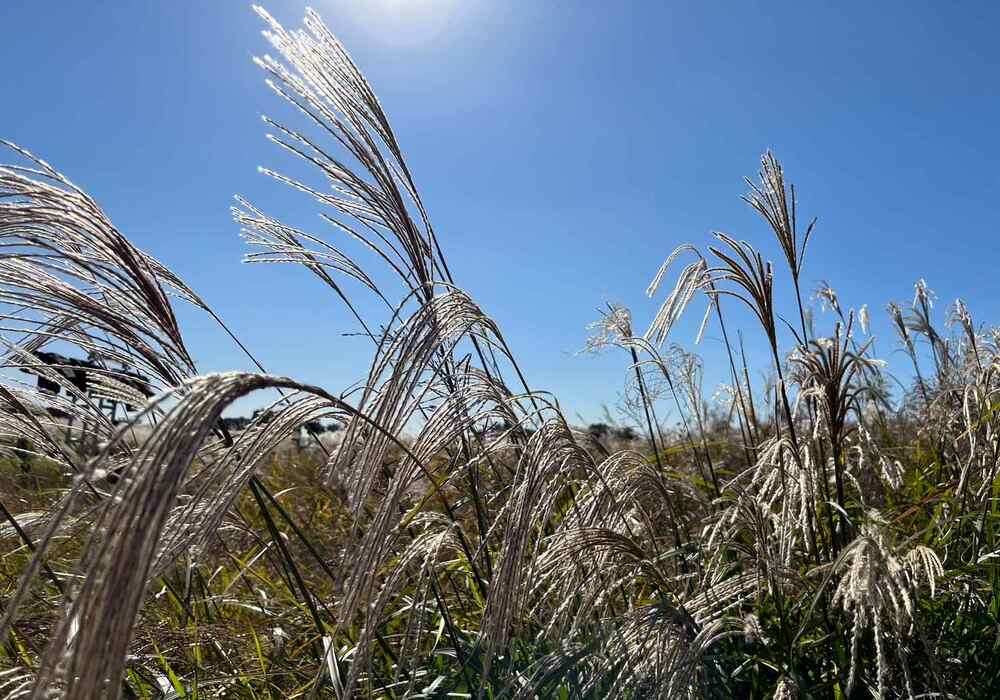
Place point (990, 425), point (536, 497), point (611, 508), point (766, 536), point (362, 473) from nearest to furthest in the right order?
point (362, 473) < point (536, 497) < point (611, 508) < point (766, 536) < point (990, 425)

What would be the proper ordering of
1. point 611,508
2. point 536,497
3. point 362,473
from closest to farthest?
point 362,473, point 536,497, point 611,508

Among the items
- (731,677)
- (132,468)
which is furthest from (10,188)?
(731,677)

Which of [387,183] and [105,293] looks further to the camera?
[387,183]

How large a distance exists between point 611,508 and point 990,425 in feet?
6.11

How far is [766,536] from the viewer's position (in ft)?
7.16

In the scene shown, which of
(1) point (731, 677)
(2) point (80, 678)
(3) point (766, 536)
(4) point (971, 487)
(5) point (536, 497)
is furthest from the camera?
(4) point (971, 487)

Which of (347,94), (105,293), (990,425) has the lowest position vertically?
(105,293)

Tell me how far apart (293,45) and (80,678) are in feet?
5.24

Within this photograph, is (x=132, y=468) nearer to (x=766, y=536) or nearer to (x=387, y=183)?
(x=387, y=183)

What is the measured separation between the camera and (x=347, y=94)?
77.4 inches

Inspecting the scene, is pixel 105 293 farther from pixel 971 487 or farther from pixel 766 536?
pixel 971 487

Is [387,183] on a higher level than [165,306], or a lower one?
higher

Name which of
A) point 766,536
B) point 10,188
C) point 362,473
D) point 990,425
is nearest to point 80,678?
point 362,473

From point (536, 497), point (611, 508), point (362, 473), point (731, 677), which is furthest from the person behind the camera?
point (731, 677)
